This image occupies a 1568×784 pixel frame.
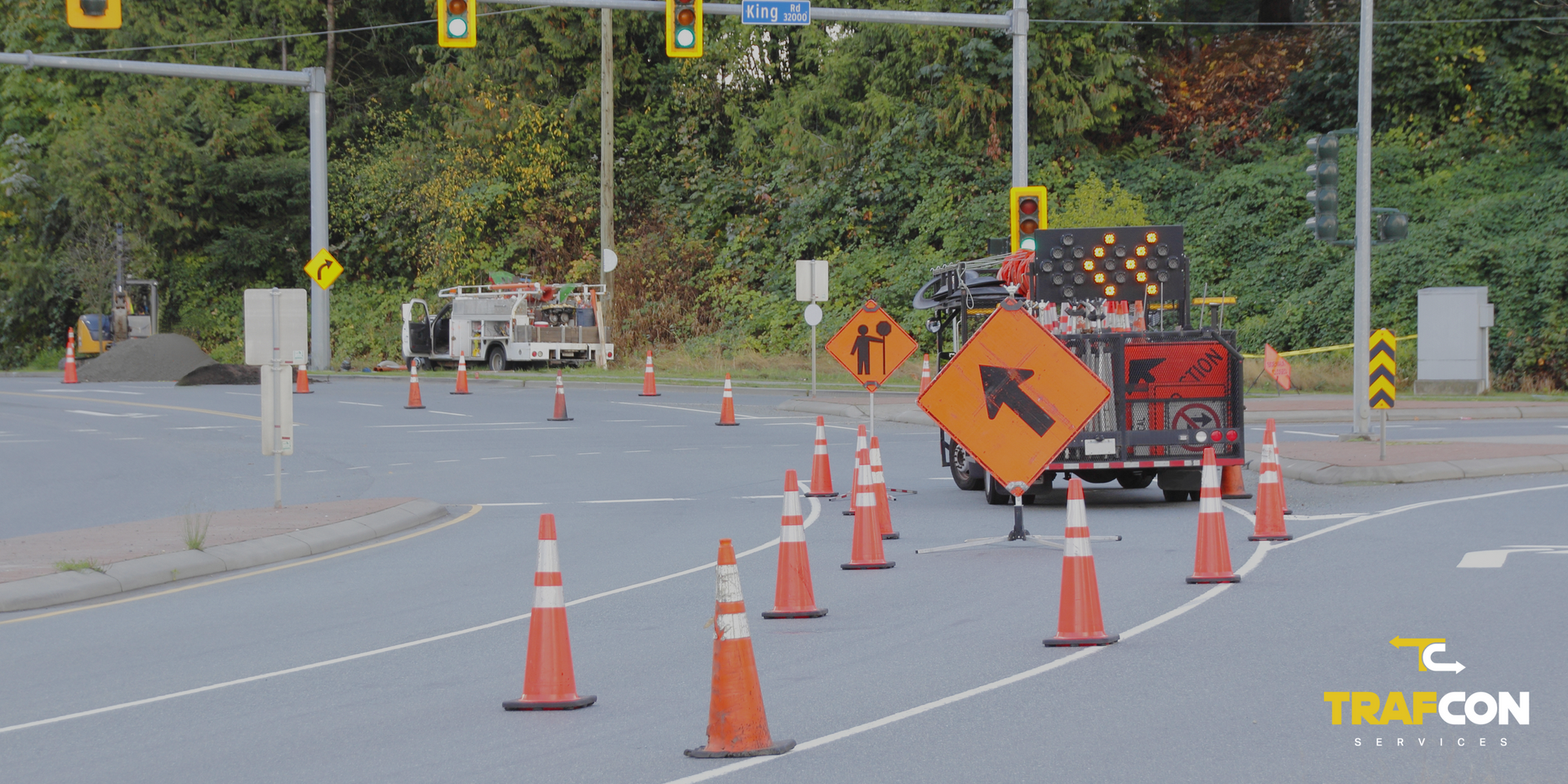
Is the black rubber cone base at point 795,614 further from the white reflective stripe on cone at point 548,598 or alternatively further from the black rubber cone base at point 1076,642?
the white reflective stripe on cone at point 548,598

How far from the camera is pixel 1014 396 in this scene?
1175 cm

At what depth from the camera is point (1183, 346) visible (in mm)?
14781

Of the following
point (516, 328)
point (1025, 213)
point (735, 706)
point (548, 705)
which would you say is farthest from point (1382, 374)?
point (516, 328)

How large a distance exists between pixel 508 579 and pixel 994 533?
4.28 meters

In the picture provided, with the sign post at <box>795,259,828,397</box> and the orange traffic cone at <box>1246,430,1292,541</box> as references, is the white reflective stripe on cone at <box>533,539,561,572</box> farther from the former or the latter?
the sign post at <box>795,259,828,397</box>

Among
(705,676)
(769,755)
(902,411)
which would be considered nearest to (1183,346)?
(705,676)

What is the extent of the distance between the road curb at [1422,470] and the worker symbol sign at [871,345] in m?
4.67

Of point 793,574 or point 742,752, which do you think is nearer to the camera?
point 742,752

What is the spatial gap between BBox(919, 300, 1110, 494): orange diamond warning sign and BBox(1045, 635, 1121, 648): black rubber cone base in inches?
133

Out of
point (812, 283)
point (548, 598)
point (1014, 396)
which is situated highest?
point (812, 283)

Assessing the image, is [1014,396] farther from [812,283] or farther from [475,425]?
[812,283]

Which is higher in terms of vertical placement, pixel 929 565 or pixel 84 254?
pixel 84 254

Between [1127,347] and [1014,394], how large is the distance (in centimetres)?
345

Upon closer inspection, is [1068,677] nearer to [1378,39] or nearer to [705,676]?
[705,676]
